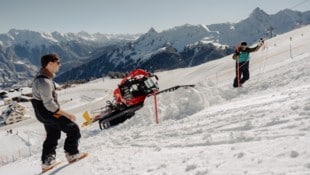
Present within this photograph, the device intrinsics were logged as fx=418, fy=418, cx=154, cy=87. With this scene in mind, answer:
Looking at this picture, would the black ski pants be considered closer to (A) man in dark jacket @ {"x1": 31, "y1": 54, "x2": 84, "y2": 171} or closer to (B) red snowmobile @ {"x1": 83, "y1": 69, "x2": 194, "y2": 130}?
(A) man in dark jacket @ {"x1": 31, "y1": 54, "x2": 84, "y2": 171}

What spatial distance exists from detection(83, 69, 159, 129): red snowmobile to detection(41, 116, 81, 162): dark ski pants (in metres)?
11.4

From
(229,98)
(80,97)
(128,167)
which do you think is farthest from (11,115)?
(128,167)

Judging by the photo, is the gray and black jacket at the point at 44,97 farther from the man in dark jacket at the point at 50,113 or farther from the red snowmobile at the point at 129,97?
the red snowmobile at the point at 129,97

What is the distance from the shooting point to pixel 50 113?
7.89 metres

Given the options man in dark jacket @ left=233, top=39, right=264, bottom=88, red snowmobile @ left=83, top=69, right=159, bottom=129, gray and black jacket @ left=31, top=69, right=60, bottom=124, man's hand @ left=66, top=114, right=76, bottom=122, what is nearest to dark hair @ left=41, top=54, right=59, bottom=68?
gray and black jacket @ left=31, top=69, right=60, bottom=124

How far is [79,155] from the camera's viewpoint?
8.48 m

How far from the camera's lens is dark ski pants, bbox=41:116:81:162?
26.3ft

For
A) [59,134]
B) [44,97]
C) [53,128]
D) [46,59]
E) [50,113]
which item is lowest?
[59,134]

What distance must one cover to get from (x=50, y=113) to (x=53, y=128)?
38cm

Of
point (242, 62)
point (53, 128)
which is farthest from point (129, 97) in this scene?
point (53, 128)

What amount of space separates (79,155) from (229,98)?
7615 mm

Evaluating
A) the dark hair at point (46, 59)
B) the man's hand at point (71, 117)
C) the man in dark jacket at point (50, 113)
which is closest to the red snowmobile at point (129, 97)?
the man in dark jacket at point (50, 113)

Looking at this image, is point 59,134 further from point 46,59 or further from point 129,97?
point 129,97

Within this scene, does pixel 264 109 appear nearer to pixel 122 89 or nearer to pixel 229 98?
pixel 229 98
